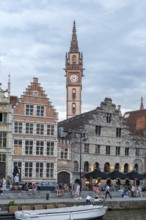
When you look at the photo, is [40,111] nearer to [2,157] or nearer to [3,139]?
[3,139]

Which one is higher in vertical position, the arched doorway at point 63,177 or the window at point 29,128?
the window at point 29,128

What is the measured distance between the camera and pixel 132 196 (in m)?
49.0

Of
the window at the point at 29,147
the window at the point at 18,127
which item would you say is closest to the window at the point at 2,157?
the window at the point at 29,147

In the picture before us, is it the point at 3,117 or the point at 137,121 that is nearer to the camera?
the point at 3,117

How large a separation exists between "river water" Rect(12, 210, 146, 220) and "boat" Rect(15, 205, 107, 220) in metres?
1.33

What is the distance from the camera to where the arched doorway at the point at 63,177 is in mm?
61938

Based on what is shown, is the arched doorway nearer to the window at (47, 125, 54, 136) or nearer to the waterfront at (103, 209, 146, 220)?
the window at (47, 125, 54, 136)

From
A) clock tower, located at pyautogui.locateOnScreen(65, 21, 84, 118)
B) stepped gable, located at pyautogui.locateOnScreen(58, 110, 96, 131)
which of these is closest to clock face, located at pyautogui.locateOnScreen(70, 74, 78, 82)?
clock tower, located at pyautogui.locateOnScreen(65, 21, 84, 118)

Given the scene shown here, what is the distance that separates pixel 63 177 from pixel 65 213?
2788 centimetres

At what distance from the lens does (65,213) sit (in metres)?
34.3

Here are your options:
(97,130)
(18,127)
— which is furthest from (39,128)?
(97,130)

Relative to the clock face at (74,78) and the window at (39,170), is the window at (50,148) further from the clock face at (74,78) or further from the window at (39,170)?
the clock face at (74,78)

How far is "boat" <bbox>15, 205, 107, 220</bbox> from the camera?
32.4 meters

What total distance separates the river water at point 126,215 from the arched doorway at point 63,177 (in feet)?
69.0
